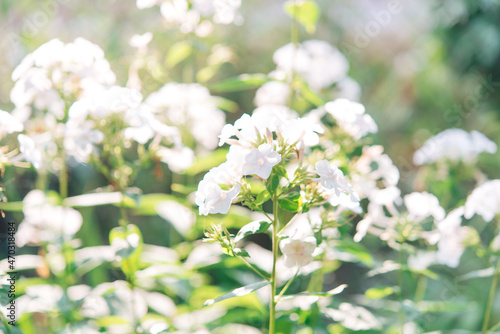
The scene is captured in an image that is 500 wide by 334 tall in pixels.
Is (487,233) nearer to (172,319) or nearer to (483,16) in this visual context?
(483,16)

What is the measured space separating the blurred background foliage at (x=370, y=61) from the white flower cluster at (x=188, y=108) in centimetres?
48

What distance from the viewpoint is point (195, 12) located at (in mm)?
1738

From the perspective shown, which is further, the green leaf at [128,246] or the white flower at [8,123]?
the green leaf at [128,246]

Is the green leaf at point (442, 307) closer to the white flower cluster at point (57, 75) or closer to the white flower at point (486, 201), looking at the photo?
the white flower at point (486, 201)

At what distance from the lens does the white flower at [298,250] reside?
0.95 m

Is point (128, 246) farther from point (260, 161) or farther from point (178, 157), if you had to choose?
point (260, 161)

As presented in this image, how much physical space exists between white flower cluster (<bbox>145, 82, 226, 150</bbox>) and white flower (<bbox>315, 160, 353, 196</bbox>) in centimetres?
91

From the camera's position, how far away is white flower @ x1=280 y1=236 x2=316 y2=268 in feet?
3.12

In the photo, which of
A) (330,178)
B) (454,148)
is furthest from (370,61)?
(330,178)

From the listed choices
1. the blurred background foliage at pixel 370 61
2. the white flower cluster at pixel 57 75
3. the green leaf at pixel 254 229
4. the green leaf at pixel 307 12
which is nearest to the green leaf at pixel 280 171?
the green leaf at pixel 254 229

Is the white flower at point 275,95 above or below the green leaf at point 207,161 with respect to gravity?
above

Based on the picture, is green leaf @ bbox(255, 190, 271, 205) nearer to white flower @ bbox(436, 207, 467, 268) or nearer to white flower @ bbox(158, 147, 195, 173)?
white flower @ bbox(158, 147, 195, 173)

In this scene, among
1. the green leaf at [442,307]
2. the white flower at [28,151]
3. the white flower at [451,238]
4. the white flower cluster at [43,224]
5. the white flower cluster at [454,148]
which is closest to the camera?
the white flower at [28,151]

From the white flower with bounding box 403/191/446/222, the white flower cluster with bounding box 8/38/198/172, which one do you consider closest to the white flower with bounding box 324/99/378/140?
the white flower with bounding box 403/191/446/222
